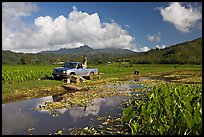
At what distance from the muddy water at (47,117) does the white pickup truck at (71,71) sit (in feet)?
32.8

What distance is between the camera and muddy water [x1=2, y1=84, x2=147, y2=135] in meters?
8.37

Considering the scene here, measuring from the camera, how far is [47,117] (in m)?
9.85

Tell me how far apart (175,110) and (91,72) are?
752 inches

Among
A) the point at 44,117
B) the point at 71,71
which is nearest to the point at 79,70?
the point at 71,71

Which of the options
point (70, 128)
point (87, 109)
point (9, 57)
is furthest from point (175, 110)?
point (9, 57)

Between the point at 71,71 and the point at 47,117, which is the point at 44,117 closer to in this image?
the point at 47,117

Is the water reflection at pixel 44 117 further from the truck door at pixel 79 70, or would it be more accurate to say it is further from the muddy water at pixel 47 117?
the truck door at pixel 79 70

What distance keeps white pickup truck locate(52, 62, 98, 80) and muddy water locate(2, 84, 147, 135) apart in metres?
9.99

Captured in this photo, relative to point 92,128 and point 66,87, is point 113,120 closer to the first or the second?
point 92,128

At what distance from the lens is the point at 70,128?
8375 mm

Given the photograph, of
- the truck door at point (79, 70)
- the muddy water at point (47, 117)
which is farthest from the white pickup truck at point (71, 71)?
the muddy water at point (47, 117)

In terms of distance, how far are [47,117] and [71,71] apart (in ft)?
45.0

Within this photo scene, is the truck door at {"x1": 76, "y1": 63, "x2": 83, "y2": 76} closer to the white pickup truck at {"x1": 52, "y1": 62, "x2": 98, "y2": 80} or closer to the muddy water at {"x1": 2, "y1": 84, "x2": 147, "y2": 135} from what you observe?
the white pickup truck at {"x1": 52, "y1": 62, "x2": 98, "y2": 80}

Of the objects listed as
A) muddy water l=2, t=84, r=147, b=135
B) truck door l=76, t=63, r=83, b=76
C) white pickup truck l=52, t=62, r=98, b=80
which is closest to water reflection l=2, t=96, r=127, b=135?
muddy water l=2, t=84, r=147, b=135
